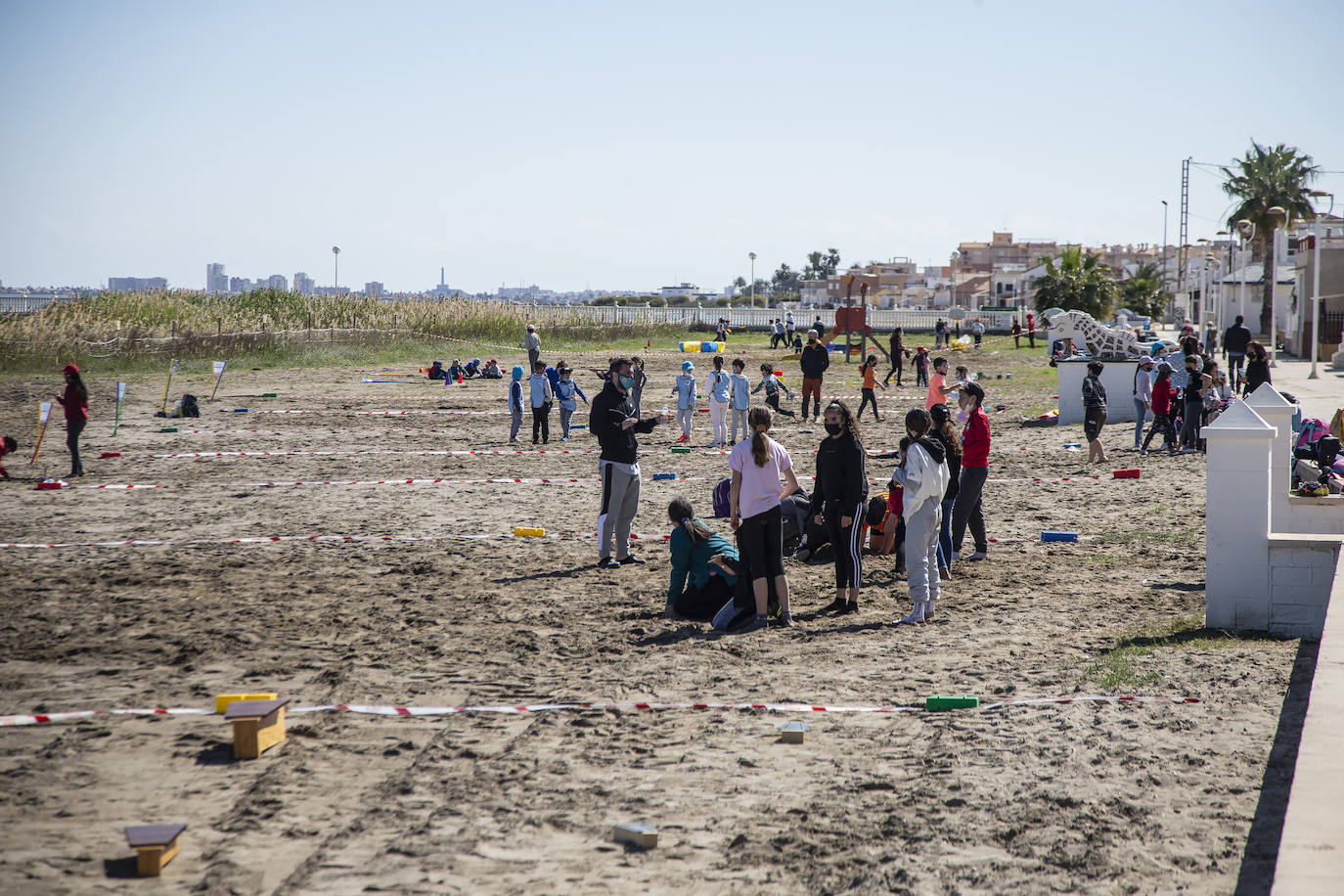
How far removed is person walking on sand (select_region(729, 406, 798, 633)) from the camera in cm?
882

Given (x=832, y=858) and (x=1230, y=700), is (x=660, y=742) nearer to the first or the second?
(x=832, y=858)

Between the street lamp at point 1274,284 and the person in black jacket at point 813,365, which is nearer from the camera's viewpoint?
the person in black jacket at point 813,365

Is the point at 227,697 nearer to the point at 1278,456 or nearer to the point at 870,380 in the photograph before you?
the point at 1278,456

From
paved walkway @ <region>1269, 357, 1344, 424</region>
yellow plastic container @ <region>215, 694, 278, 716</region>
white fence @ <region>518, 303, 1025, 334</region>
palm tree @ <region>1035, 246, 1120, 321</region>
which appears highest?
palm tree @ <region>1035, 246, 1120, 321</region>

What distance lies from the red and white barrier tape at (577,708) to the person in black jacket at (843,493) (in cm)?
227

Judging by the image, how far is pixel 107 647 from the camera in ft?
27.6

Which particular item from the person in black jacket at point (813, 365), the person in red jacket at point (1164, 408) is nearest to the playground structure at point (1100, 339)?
the person in red jacket at point (1164, 408)

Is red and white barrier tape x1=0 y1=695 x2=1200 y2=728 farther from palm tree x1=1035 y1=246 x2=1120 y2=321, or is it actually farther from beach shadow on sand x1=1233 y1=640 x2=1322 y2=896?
palm tree x1=1035 y1=246 x2=1120 y2=321

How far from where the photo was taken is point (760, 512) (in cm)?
887

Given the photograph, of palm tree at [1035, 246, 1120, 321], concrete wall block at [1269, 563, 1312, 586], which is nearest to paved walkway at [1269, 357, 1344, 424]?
concrete wall block at [1269, 563, 1312, 586]

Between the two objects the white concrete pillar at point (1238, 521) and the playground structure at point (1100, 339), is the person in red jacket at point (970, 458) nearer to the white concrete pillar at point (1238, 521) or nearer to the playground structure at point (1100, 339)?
the white concrete pillar at point (1238, 521)

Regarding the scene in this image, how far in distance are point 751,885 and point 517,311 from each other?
174ft

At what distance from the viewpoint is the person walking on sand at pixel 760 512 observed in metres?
8.82

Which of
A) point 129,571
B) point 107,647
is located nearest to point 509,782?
point 107,647
